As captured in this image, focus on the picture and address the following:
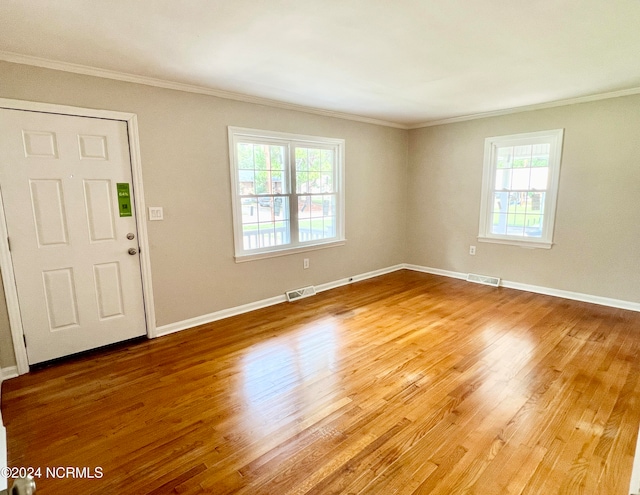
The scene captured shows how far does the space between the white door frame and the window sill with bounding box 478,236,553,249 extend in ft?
14.9

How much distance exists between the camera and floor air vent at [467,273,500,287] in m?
4.96

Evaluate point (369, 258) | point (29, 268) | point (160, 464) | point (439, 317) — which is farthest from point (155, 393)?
point (369, 258)

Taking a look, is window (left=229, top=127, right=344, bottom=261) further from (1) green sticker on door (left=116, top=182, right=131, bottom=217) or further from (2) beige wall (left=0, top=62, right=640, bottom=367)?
(1) green sticker on door (left=116, top=182, right=131, bottom=217)

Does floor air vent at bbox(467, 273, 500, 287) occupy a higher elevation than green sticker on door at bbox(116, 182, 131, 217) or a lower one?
lower

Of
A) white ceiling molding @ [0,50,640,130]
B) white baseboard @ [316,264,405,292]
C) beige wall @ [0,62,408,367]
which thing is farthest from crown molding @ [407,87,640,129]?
white baseboard @ [316,264,405,292]

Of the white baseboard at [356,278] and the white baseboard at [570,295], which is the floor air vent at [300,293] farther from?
the white baseboard at [570,295]

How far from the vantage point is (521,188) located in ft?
15.2

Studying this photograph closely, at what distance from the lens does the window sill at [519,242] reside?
4.46 m

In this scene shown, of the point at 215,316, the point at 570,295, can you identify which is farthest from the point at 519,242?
the point at 215,316

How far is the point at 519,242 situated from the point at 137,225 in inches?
188

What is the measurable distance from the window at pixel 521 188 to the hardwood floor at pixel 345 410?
141cm

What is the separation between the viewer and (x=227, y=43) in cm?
235

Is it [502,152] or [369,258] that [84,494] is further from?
[502,152]

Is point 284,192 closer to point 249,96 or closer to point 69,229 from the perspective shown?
point 249,96
